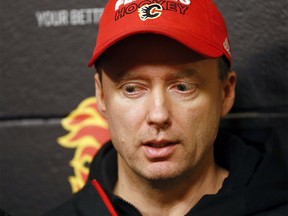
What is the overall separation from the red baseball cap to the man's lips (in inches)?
11.1

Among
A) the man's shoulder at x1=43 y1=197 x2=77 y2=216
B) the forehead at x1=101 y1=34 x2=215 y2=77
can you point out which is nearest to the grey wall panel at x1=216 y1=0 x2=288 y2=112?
the forehead at x1=101 y1=34 x2=215 y2=77

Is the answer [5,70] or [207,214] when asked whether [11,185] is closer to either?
[5,70]

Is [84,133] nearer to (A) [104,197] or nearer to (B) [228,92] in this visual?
(A) [104,197]

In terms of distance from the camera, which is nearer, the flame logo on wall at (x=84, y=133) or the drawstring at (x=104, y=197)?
the drawstring at (x=104, y=197)

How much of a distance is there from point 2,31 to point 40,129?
431 millimetres

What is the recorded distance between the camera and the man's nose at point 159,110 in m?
1.68

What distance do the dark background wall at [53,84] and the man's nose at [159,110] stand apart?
0.63 metres

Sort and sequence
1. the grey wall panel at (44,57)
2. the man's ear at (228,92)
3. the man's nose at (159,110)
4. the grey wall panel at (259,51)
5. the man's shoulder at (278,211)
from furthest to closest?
the grey wall panel at (44,57) < the grey wall panel at (259,51) < the man's ear at (228,92) < the man's shoulder at (278,211) < the man's nose at (159,110)

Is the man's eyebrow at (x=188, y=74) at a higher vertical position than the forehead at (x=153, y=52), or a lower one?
lower

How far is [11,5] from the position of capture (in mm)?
2418

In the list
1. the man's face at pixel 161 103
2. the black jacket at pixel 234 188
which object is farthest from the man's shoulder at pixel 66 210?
the man's face at pixel 161 103

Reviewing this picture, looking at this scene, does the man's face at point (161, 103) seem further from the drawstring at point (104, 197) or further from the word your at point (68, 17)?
the word your at point (68, 17)

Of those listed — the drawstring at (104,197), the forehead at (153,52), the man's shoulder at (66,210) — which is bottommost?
the man's shoulder at (66,210)

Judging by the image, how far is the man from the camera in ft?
5.68
